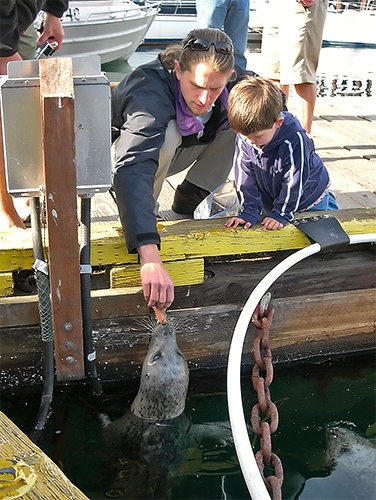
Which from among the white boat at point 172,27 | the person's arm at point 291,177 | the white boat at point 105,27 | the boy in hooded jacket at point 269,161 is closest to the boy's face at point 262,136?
the boy in hooded jacket at point 269,161

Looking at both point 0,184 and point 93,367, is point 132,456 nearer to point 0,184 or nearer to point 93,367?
point 93,367

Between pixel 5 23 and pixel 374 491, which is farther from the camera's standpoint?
pixel 5 23

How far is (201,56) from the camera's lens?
11.0 feet

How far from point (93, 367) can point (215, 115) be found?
65.9 inches

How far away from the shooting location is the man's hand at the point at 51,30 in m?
4.35

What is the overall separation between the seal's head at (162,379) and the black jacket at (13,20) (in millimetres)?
1742

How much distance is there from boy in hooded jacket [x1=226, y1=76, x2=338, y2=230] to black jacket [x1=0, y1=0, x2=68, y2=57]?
1.23m

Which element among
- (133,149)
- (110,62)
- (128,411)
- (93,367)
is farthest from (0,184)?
(110,62)

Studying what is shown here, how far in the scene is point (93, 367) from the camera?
11.0ft

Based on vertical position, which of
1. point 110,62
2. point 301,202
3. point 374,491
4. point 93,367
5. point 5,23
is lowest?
point 110,62

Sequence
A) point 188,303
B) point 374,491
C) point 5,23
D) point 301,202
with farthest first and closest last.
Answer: point 301,202
point 188,303
point 5,23
point 374,491

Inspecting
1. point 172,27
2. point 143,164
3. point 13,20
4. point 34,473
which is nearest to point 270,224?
point 143,164

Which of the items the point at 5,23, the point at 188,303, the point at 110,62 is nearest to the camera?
the point at 5,23

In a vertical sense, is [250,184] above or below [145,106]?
below
